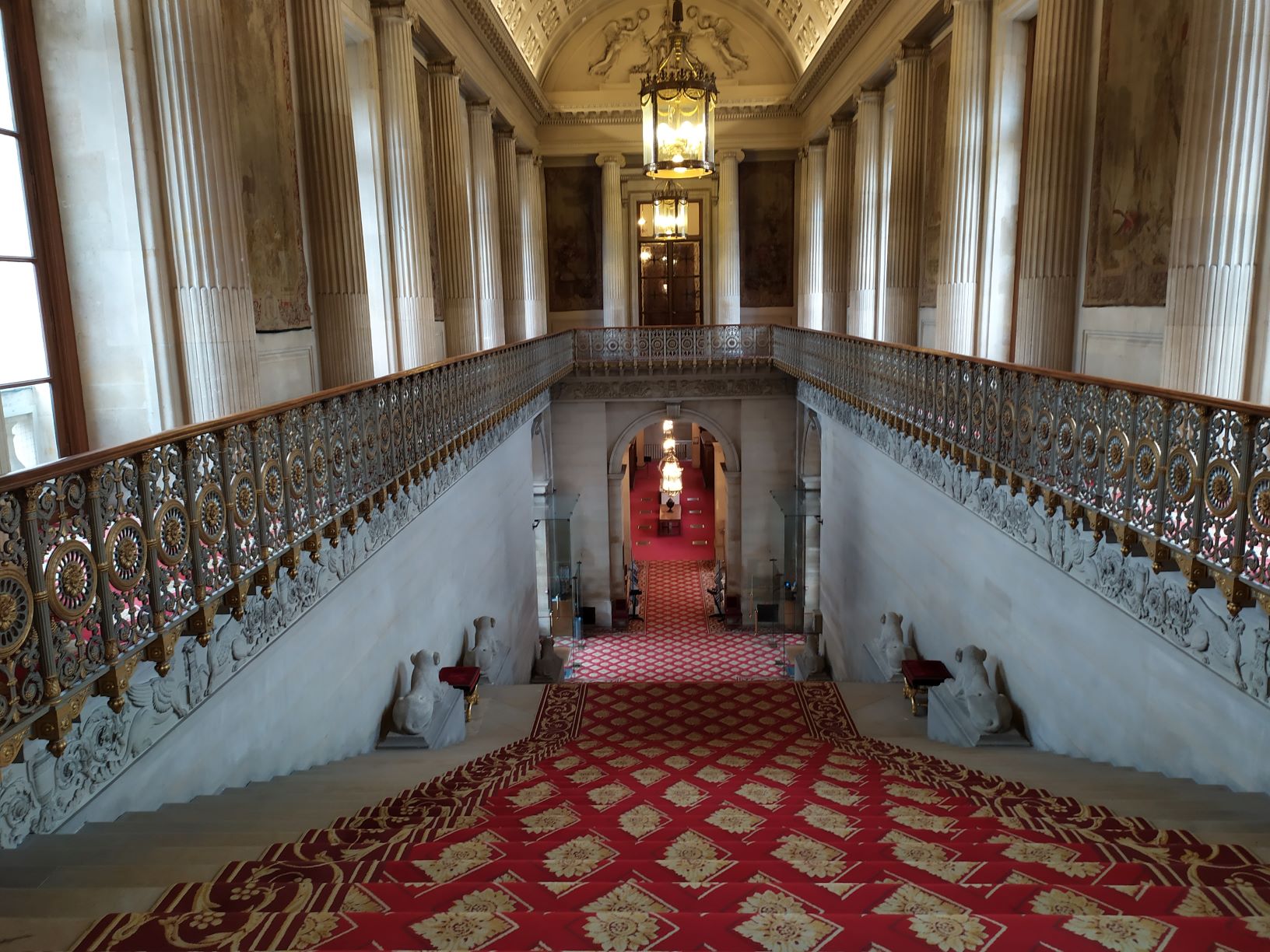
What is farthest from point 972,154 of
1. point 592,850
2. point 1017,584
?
point 592,850

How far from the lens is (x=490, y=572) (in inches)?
482

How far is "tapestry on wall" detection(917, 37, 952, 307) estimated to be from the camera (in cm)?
1381

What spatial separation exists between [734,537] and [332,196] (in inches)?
556

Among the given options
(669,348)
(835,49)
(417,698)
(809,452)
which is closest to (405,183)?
(417,698)

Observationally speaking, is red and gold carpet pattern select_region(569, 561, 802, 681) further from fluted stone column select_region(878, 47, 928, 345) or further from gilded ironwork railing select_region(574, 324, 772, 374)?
fluted stone column select_region(878, 47, 928, 345)

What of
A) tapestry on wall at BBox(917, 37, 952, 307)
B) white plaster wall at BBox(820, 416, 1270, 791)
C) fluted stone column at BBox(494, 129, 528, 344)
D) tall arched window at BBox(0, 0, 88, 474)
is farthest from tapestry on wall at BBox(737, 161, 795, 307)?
tall arched window at BBox(0, 0, 88, 474)

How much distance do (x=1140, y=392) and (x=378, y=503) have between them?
4980 mm

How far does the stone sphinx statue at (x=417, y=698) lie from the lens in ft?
25.2

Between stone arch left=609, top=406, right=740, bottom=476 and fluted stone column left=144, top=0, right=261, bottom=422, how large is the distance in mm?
14509

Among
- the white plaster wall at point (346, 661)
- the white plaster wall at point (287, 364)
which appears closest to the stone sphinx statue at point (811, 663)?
the white plaster wall at point (346, 661)

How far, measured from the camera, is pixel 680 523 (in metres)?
28.5

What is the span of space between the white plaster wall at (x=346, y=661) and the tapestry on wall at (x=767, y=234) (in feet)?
42.4

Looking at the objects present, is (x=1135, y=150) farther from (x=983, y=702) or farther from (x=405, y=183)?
(x=405, y=183)

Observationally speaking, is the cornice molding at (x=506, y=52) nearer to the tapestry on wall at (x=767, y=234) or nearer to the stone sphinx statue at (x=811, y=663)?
the tapestry on wall at (x=767, y=234)
